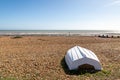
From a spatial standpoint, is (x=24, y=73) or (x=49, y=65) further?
(x=49, y=65)

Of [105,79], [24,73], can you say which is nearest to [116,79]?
[105,79]

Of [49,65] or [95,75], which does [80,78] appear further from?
[49,65]

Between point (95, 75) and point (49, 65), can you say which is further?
point (49, 65)

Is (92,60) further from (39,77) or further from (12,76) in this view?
(12,76)

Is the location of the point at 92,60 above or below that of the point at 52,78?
above

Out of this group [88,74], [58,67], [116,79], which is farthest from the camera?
[58,67]

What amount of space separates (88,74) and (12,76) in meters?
3.35

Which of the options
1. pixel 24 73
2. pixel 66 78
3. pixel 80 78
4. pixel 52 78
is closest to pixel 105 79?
pixel 80 78

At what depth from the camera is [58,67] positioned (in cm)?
925

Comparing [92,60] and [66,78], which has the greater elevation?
[92,60]

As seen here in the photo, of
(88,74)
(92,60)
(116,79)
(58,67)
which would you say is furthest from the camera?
(58,67)

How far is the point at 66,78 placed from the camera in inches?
294

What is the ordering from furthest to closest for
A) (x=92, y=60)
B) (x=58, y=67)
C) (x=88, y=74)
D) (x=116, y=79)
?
(x=58, y=67)
(x=92, y=60)
(x=88, y=74)
(x=116, y=79)

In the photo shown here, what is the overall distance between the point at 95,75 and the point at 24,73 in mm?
3231
